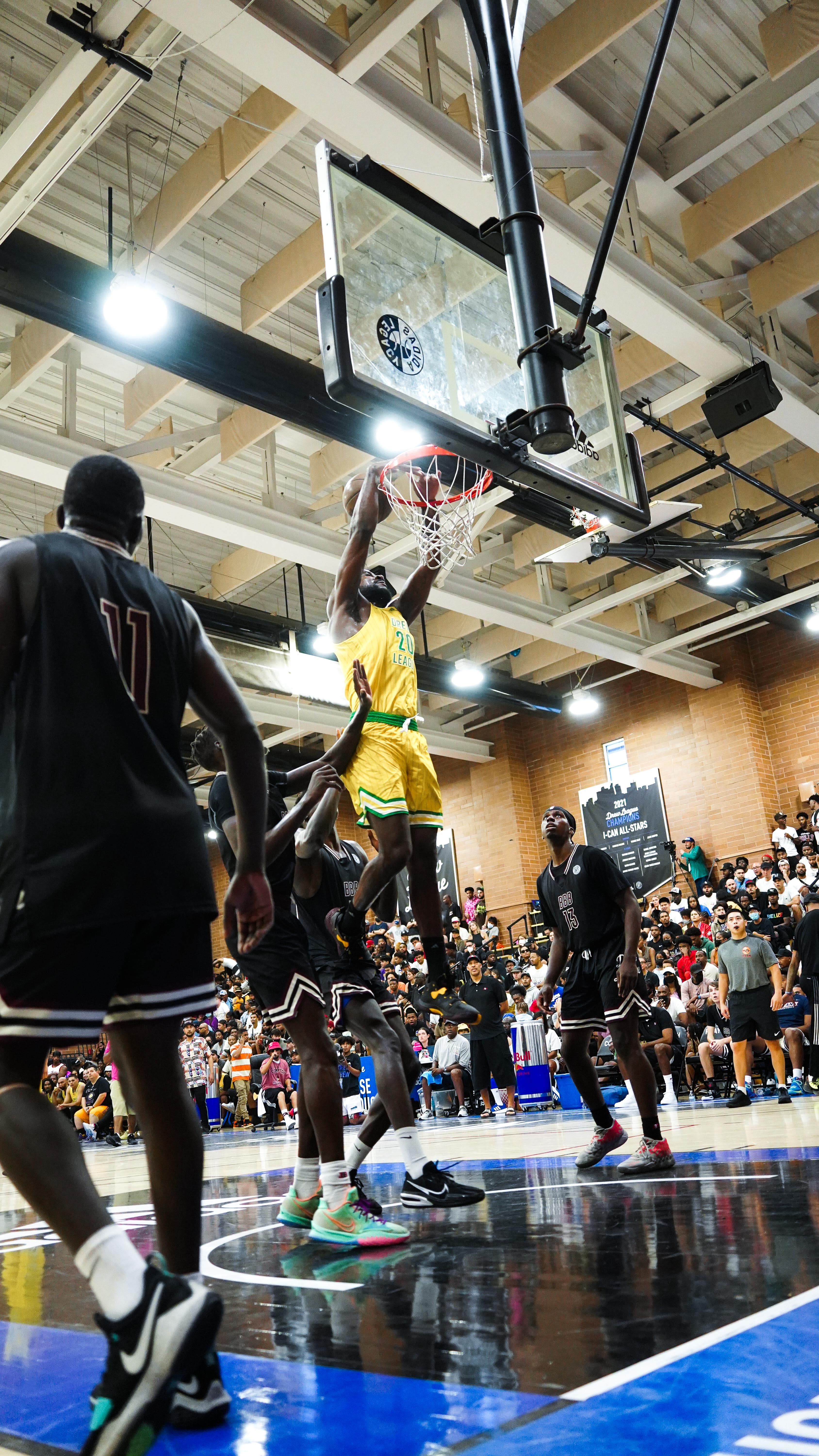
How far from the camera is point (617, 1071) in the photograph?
39.3 ft

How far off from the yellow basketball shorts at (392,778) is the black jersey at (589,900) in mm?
1264

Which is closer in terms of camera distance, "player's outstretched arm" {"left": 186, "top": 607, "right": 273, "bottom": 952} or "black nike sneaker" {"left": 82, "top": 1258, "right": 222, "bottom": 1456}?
"black nike sneaker" {"left": 82, "top": 1258, "right": 222, "bottom": 1456}

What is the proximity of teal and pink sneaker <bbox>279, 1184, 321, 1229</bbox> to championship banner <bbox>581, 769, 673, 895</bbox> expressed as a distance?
18.0 m

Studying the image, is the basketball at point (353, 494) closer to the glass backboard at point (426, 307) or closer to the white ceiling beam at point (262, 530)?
the glass backboard at point (426, 307)

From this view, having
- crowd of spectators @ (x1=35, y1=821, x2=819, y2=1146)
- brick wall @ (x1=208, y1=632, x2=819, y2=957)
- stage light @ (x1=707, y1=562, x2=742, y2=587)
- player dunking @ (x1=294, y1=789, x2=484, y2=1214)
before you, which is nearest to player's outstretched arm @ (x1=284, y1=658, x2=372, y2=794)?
player dunking @ (x1=294, y1=789, x2=484, y2=1214)

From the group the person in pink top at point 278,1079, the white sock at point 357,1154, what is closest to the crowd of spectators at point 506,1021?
the person in pink top at point 278,1079

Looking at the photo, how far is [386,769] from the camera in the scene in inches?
183

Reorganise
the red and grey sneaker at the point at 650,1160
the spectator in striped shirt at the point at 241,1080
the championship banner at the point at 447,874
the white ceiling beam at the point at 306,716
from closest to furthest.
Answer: the red and grey sneaker at the point at 650,1160, the spectator in striped shirt at the point at 241,1080, the white ceiling beam at the point at 306,716, the championship banner at the point at 447,874

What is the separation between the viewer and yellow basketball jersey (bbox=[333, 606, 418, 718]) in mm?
4766

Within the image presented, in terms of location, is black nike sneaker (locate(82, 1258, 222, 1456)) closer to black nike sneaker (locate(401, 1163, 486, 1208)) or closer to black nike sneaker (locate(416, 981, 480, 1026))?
black nike sneaker (locate(401, 1163, 486, 1208))

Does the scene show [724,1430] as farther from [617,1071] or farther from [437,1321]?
[617,1071]

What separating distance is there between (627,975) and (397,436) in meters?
3.48

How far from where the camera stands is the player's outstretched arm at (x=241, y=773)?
2.36 meters

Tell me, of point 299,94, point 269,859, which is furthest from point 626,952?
point 299,94
